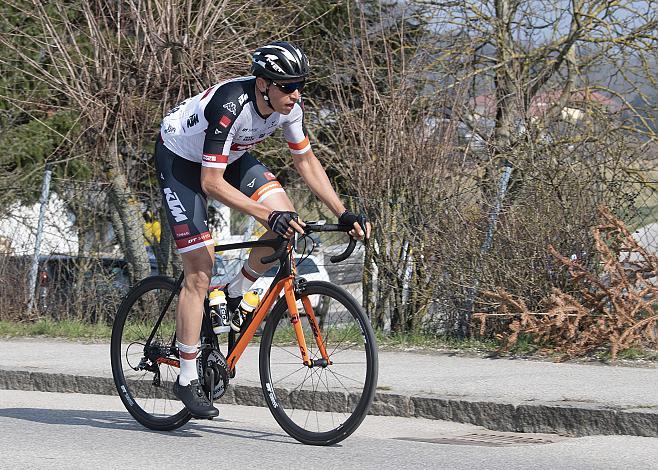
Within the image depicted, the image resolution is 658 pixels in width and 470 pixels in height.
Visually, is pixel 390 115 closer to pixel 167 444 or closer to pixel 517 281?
pixel 517 281

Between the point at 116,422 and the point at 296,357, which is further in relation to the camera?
the point at 116,422

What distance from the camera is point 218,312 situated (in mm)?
6246

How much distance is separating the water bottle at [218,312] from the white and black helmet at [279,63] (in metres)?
1.29

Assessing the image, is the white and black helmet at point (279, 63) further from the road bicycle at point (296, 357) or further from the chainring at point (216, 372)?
the chainring at point (216, 372)

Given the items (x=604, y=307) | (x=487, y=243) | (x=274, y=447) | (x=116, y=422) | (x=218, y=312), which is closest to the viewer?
(x=274, y=447)

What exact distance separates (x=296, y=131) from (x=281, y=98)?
1.61 ft

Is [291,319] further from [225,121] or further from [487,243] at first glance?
[487,243]

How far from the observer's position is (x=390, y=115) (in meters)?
10.2

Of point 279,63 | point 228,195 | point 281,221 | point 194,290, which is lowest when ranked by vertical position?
point 194,290

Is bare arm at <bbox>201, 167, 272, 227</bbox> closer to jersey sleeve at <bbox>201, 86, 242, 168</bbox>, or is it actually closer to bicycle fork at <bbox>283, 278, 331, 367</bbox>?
jersey sleeve at <bbox>201, 86, 242, 168</bbox>

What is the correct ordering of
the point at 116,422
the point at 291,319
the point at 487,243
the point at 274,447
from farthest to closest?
the point at 487,243 < the point at 116,422 < the point at 291,319 < the point at 274,447

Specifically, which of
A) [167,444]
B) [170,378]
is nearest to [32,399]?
[170,378]

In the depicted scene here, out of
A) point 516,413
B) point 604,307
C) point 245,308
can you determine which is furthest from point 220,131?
point 604,307

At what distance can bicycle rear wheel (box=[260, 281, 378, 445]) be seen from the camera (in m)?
5.68
